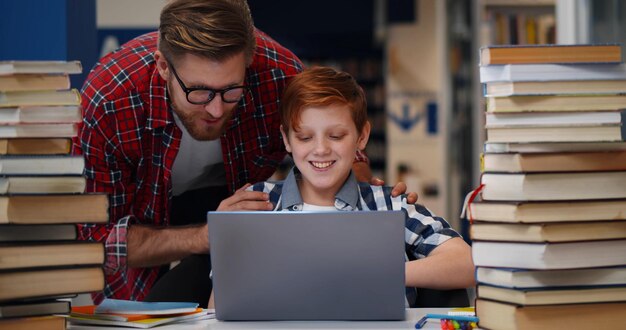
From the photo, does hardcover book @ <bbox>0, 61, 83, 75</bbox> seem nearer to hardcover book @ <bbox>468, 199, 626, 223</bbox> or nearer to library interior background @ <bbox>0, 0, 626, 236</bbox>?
hardcover book @ <bbox>468, 199, 626, 223</bbox>

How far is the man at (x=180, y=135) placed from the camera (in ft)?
7.95

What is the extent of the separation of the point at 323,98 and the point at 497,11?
4.39 meters

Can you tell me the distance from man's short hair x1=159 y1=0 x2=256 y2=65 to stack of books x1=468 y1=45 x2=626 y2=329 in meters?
0.98

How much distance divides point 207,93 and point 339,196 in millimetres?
453

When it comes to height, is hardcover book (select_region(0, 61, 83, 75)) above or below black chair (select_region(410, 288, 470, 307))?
above

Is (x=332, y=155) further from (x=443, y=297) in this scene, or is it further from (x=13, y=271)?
(x=13, y=271)

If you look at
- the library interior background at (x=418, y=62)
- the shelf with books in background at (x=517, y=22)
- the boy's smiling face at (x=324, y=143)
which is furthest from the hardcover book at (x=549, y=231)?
the library interior background at (x=418, y=62)

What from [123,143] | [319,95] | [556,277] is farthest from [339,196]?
[556,277]

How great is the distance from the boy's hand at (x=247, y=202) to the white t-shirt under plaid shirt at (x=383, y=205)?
0.18 ft

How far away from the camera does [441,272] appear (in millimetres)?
2160

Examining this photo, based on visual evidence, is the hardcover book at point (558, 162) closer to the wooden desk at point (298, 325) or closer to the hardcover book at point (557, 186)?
the hardcover book at point (557, 186)

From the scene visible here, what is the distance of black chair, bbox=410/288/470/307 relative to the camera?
206 centimetres

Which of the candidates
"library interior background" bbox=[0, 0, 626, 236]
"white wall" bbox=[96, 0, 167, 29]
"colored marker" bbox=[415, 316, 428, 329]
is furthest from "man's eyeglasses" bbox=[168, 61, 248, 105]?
"library interior background" bbox=[0, 0, 626, 236]

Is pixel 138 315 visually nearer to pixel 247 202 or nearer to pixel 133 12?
pixel 247 202
